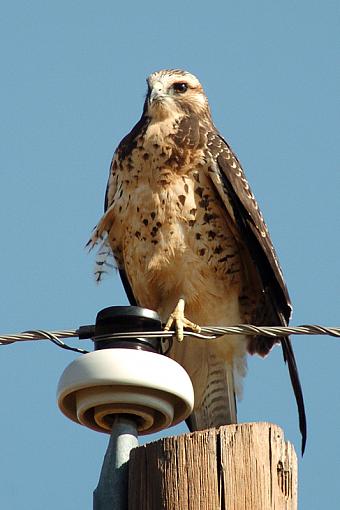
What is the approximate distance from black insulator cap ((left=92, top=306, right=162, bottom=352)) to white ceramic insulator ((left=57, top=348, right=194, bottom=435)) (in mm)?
218

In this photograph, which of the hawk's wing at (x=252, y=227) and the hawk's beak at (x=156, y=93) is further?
the hawk's beak at (x=156, y=93)

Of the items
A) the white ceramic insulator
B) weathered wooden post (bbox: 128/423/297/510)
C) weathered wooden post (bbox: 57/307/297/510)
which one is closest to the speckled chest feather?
weathered wooden post (bbox: 57/307/297/510)

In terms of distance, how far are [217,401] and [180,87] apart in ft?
6.66

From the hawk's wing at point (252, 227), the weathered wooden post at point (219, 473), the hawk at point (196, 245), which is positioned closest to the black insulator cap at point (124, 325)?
the weathered wooden post at point (219, 473)

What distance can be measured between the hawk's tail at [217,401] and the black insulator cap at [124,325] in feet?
8.31

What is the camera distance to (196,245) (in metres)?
6.28

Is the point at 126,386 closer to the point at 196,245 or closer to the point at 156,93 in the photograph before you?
the point at 196,245

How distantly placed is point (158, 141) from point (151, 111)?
341 mm

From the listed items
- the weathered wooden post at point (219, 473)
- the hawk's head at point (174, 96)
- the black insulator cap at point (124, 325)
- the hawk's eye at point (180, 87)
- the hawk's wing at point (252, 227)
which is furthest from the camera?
the hawk's eye at point (180, 87)

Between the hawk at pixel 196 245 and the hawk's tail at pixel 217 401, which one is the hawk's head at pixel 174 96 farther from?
the hawk's tail at pixel 217 401

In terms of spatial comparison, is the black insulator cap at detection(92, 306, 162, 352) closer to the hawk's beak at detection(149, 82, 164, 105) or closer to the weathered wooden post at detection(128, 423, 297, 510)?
the weathered wooden post at detection(128, 423, 297, 510)

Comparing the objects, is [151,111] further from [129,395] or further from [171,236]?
[129,395]

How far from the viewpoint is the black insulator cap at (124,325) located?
3.55m

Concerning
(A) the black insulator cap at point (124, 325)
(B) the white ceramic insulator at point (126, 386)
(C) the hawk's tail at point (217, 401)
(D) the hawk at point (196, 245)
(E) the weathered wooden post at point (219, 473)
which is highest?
(D) the hawk at point (196, 245)
